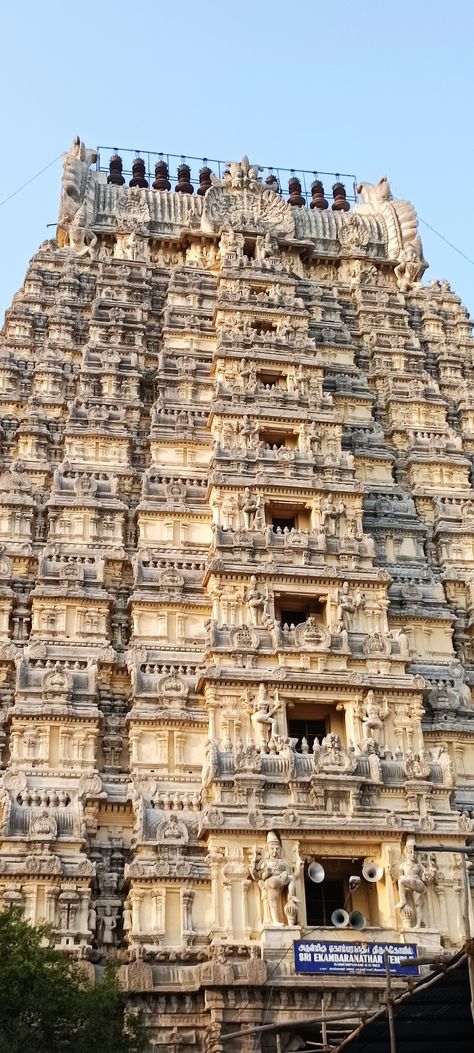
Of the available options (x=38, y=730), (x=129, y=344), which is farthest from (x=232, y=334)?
(x=38, y=730)

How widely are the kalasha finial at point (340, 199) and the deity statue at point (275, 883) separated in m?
34.0

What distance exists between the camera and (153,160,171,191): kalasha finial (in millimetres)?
52312

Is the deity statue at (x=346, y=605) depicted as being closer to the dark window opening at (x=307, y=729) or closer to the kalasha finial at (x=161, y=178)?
the dark window opening at (x=307, y=729)

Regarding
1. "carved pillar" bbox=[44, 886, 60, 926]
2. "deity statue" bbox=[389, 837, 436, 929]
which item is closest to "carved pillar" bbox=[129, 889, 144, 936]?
"carved pillar" bbox=[44, 886, 60, 926]

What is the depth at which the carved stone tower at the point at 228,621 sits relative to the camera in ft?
80.5

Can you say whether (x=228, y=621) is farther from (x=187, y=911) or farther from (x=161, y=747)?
(x=187, y=911)

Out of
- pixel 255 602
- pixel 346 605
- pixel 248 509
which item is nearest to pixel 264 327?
pixel 248 509

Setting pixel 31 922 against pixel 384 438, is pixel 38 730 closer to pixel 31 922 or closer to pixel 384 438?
pixel 31 922

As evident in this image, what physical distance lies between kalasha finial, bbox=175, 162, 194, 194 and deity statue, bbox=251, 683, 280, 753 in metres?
28.9

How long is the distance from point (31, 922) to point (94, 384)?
55.6ft

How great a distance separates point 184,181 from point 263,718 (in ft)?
103

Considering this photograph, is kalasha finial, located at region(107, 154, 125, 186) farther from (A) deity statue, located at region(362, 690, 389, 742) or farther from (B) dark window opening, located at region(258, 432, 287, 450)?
(A) deity statue, located at region(362, 690, 389, 742)

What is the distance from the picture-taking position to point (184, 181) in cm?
5262

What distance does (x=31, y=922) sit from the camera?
2391cm
